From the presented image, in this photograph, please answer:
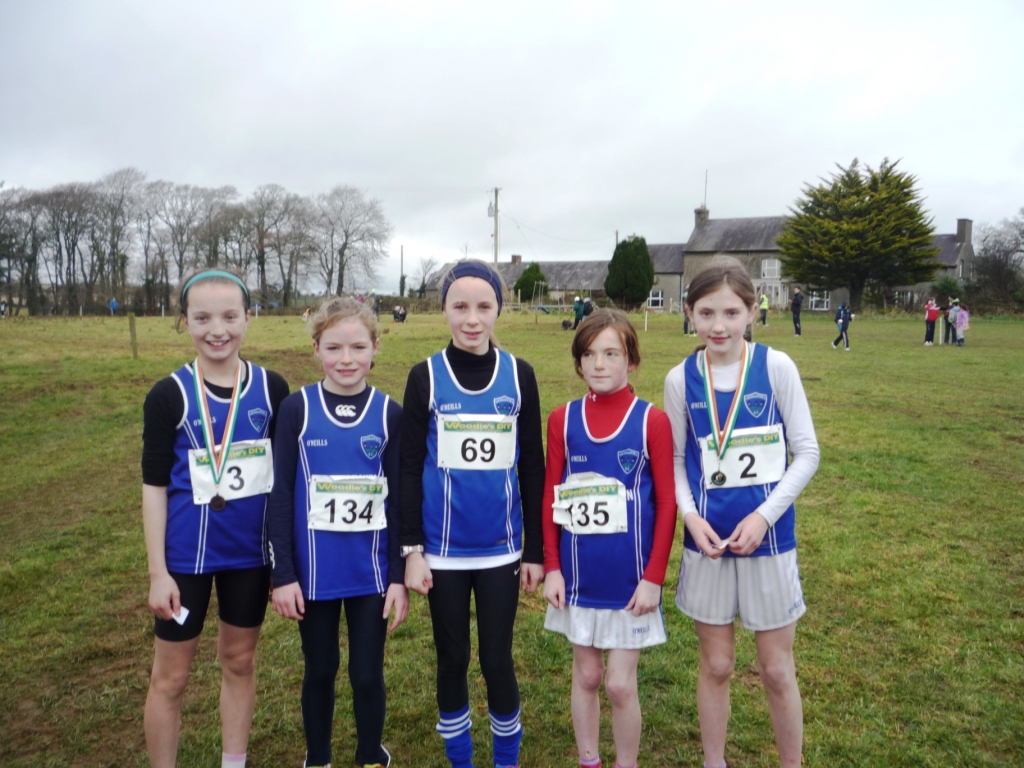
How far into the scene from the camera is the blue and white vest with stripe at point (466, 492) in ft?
8.16

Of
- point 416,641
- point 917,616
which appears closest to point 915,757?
point 917,616

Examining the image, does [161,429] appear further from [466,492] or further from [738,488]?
[738,488]

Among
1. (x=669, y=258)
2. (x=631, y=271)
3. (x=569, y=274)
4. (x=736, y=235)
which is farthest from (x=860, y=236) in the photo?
(x=569, y=274)

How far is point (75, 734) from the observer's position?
10.1 feet

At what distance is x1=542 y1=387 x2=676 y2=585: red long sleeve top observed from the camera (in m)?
2.47

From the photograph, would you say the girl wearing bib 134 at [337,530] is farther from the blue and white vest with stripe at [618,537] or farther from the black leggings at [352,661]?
the blue and white vest with stripe at [618,537]

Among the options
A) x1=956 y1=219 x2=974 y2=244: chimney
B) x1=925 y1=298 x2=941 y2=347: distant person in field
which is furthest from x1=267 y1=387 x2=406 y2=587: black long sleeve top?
x1=956 y1=219 x2=974 y2=244: chimney

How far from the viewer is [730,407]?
98.3 inches

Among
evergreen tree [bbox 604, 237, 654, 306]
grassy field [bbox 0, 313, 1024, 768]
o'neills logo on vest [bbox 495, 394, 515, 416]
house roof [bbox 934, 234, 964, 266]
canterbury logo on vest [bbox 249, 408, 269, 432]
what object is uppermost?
house roof [bbox 934, 234, 964, 266]

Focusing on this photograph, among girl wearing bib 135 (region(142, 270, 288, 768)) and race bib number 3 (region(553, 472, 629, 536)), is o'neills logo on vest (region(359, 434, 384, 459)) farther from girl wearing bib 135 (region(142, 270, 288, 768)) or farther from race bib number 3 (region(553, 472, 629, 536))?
race bib number 3 (region(553, 472, 629, 536))

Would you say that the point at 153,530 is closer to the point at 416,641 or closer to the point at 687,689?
the point at 416,641

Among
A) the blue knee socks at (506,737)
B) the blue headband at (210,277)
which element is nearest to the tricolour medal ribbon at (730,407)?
the blue knee socks at (506,737)

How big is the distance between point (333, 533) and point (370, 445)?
0.33 metres

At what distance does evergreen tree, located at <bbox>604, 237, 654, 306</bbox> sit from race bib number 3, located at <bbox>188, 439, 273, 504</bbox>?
143 feet
